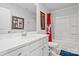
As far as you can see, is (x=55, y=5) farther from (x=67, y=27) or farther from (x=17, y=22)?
(x=17, y=22)

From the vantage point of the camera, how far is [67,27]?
9.67ft

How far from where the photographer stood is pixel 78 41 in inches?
110

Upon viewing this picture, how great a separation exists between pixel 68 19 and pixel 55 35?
0.65 meters

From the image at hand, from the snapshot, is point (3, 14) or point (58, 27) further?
point (58, 27)

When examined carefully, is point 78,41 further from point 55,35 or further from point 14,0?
point 14,0

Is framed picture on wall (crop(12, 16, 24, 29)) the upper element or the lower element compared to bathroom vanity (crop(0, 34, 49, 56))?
upper

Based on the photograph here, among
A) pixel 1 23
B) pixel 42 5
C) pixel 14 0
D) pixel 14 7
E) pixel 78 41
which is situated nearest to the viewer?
pixel 1 23

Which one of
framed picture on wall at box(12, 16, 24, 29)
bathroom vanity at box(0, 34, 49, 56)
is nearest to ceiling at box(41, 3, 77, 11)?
framed picture on wall at box(12, 16, 24, 29)

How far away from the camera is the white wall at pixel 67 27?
281 centimetres

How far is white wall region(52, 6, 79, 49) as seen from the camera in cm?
281

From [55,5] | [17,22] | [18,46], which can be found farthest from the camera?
[55,5]

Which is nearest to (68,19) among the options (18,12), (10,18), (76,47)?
(76,47)

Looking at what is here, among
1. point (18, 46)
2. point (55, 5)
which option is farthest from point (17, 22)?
point (55, 5)

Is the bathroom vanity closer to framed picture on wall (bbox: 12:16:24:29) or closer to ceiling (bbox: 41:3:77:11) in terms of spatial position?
framed picture on wall (bbox: 12:16:24:29)
